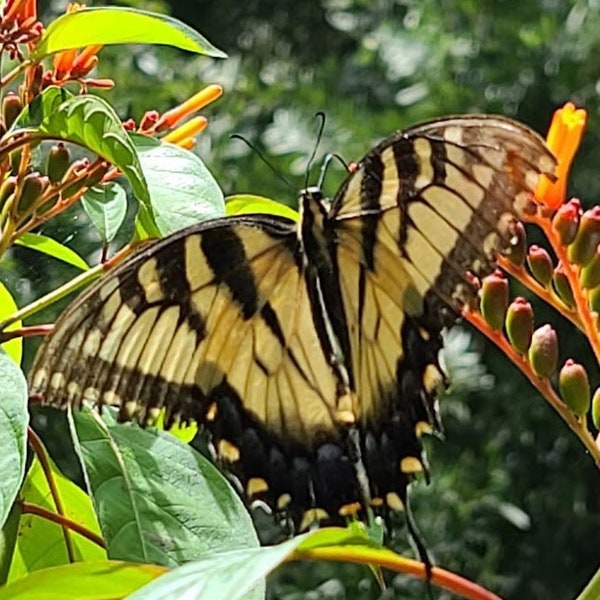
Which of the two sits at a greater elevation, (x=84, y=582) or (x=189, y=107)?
Result: (x=189, y=107)

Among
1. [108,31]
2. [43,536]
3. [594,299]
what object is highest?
[108,31]

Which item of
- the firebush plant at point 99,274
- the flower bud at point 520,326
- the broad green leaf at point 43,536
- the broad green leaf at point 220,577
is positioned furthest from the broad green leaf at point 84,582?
the flower bud at point 520,326

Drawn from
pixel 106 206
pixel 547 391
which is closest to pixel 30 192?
pixel 106 206

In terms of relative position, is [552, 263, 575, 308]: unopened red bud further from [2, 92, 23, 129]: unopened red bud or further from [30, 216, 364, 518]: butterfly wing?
[2, 92, 23, 129]: unopened red bud

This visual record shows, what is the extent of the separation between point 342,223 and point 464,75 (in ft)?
7.75

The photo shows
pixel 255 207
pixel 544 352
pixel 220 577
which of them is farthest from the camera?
pixel 255 207

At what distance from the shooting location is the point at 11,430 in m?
0.69

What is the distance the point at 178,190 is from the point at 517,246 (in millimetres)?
238

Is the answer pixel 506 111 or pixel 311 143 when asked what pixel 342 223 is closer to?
pixel 311 143

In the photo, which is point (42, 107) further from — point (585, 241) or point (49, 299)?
point (585, 241)

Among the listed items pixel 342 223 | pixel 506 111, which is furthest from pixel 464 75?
pixel 342 223

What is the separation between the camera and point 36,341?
265 centimetres

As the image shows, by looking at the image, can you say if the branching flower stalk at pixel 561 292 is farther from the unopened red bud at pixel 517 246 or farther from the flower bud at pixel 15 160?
the flower bud at pixel 15 160

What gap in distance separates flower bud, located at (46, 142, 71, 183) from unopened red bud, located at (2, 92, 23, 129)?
1.4 inches
